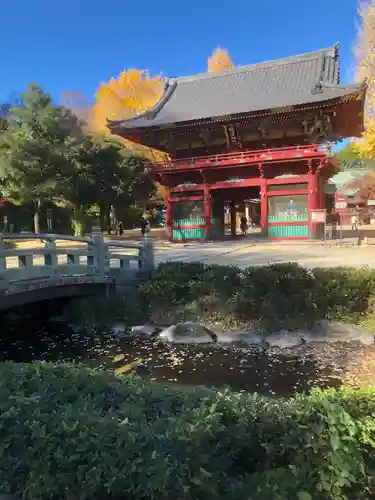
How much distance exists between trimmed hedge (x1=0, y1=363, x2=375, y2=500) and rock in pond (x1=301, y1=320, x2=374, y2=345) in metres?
6.28

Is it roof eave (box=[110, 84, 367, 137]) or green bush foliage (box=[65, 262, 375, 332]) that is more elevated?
roof eave (box=[110, 84, 367, 137])

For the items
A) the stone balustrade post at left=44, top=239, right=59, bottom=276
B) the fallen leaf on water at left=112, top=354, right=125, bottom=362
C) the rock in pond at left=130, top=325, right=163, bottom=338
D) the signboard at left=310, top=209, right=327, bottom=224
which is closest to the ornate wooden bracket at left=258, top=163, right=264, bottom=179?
the signboard at left=310, top=209, right=327, bottom=224

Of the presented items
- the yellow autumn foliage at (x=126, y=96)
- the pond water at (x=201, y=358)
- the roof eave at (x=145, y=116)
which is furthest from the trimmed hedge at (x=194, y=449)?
the yellow autumn foliage at (x=126, y=96)

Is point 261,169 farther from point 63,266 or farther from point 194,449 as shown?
point 194,449

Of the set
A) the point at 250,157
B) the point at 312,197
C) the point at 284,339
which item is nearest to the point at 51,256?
the point at 284,339

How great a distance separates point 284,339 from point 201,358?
182 centimetres

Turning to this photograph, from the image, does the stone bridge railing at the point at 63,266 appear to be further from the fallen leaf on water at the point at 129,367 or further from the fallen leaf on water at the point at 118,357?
the fallen leaf on water at the point at 129,367

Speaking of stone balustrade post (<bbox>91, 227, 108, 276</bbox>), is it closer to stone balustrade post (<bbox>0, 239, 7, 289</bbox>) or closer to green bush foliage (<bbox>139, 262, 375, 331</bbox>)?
green bush foliage (<bbox>139, 262, 375, 331</bbox>)

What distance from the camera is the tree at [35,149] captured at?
72.6 feet

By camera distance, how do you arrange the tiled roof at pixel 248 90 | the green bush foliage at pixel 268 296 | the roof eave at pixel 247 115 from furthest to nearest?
the tiled roof at pixel 248 90 → the roof eave at pixel 247 115 → the green bush foliage at pixel 268 296

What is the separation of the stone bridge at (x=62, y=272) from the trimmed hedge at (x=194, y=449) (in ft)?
19.8

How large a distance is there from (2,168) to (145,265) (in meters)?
14.2

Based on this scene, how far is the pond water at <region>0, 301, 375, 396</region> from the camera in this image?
6.84 m

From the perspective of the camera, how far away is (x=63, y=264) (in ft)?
32.8
